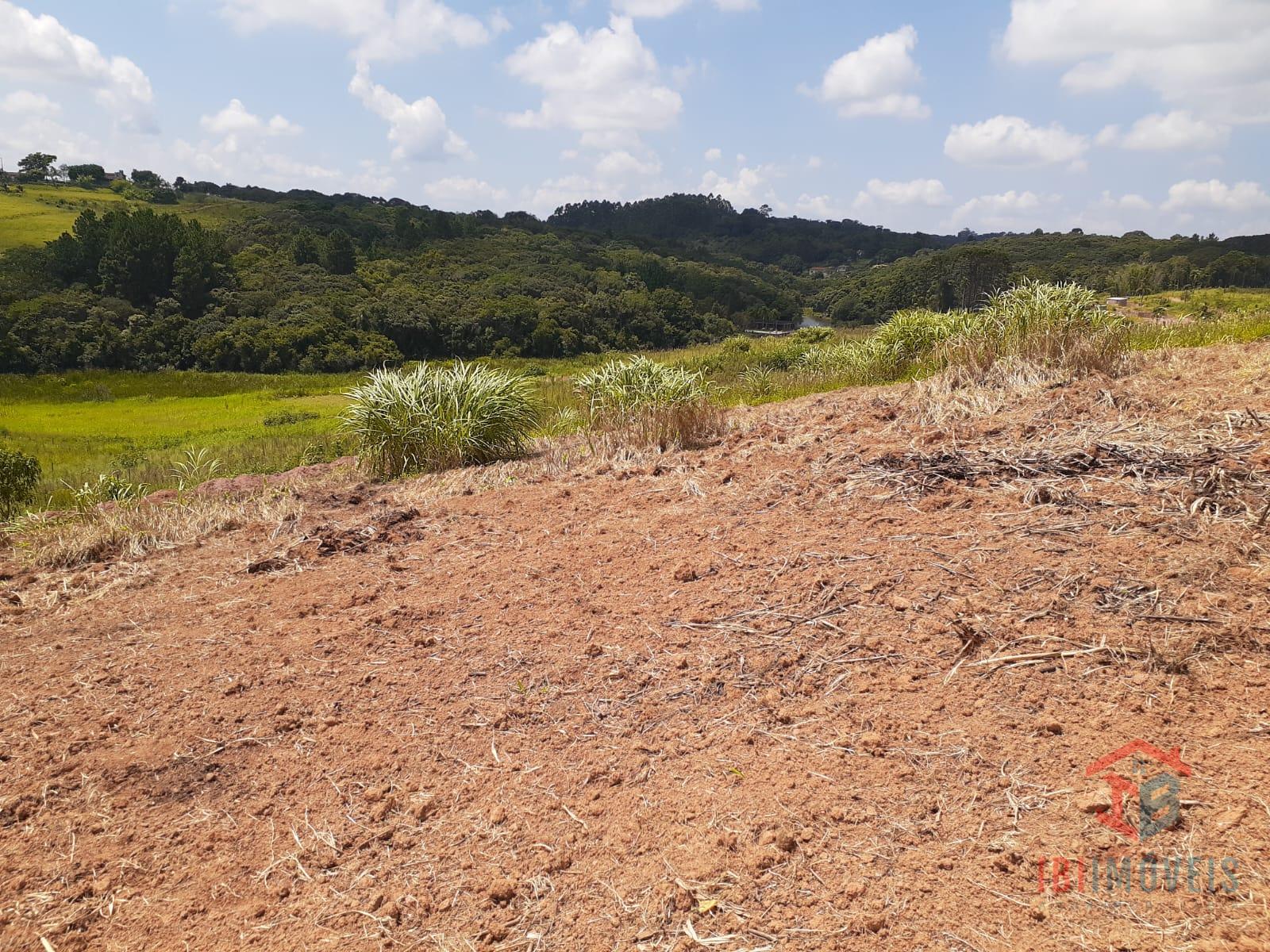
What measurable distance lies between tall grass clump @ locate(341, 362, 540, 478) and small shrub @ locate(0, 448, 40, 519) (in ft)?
15.7

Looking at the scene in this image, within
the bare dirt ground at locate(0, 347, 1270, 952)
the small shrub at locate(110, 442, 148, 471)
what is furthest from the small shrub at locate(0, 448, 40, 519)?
the bare dirt ground at locate(0, 347, 1270, 952)

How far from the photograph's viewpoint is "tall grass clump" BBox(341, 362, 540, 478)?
21.3 feet

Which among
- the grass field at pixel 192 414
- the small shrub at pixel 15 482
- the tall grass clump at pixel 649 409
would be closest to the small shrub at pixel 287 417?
the grass field at pixel 192 414

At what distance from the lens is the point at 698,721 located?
2.16 m

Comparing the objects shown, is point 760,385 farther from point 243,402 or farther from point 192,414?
point 243,402

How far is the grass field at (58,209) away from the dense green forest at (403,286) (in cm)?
119

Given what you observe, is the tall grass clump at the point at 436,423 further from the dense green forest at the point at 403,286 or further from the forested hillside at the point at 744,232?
the forested hillside at the point at 744,232

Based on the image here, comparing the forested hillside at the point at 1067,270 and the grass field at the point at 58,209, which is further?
the grass field at the point at 58,209

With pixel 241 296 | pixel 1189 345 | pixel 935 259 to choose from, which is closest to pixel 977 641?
pixel 1189 345

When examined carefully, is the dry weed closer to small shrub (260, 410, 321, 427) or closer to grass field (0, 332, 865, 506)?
grass field (0, 332, 865, 506)

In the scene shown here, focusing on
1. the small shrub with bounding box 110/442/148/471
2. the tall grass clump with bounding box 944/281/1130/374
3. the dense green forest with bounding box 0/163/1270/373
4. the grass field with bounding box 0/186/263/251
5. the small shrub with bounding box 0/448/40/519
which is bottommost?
the small shrub with bounding box 110/442/148/471

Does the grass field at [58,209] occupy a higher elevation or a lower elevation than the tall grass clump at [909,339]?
higher

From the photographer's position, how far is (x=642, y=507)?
3932mm

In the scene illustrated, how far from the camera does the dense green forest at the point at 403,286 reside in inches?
1524
